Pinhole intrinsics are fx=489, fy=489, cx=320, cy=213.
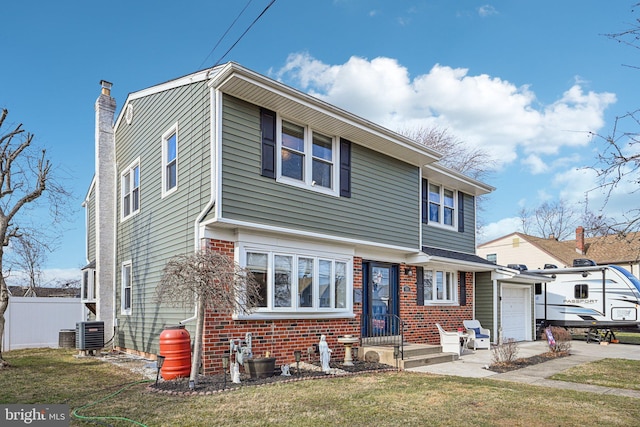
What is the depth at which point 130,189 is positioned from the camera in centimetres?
1397

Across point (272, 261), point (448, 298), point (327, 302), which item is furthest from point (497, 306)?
point (272, 261)

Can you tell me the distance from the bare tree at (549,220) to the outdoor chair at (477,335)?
26610 millimetres

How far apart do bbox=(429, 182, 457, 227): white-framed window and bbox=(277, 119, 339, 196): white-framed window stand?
4.96m

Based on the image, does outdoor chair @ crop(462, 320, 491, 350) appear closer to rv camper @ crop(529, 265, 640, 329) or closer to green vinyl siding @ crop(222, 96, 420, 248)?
green vinyl siding @ crop(222, 96, 420, 248)

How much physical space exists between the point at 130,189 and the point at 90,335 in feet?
13.5

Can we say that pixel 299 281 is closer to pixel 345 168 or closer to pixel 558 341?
pixel 345 168

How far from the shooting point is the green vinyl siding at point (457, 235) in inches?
593

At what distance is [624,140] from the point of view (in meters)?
4.67

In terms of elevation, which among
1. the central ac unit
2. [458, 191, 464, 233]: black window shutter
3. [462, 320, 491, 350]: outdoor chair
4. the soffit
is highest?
the soffit

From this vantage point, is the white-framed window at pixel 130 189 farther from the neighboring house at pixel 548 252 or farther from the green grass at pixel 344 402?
the neighboring house at pixel 548 252

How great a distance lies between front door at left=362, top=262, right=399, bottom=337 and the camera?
1270 cm

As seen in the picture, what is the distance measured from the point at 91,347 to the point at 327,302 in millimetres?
6291

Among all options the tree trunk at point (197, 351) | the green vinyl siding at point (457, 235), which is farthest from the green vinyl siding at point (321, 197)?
the tree trunk at point (197, 351)

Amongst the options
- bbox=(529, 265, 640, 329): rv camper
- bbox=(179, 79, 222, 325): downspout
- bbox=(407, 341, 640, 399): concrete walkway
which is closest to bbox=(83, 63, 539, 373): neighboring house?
bbox=(179, 79, 222, 325): downspout
